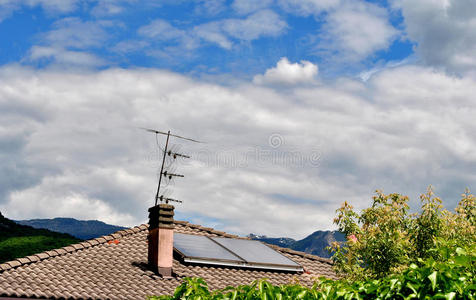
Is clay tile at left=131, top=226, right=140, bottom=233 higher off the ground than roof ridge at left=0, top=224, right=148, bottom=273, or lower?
higher

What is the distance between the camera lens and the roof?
16.9 meters

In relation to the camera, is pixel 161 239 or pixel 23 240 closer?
pixel 161 239

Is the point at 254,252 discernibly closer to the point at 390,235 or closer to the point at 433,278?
the point at 390,235

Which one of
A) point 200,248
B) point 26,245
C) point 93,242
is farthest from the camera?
point 26,245

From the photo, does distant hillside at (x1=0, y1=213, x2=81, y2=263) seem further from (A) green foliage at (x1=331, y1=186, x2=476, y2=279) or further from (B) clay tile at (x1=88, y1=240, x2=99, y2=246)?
(A) green foliage at (x1=331, y1=186, x2=476, y2=279)

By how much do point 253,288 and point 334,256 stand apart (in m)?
10.7

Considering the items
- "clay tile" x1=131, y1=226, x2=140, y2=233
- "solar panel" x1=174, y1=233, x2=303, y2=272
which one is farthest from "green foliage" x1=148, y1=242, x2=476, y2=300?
"clay tile" x1=131, y1=226, x2=140, y2=233

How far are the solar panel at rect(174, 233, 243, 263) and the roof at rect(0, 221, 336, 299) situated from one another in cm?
41

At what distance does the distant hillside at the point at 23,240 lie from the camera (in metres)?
60.8

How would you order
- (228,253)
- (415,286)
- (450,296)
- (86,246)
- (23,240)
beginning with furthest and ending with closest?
(23,240), (228,253), (86,246), (415,286), (450,296)

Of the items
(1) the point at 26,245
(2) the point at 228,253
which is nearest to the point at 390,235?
(2) the point at 228,253

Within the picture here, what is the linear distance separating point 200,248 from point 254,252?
9.21 ft

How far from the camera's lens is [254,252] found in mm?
24109

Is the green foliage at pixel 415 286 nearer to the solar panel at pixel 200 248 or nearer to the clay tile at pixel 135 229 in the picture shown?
the solar panel at pixel 200 248
